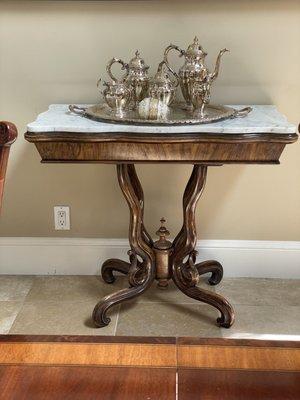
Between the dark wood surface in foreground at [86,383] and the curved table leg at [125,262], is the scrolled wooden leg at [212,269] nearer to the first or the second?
the curved table leg at [125,262]

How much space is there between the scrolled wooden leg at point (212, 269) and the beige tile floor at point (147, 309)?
41 millimetres

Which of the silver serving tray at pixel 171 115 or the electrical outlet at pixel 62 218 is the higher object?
the silver serving tray at pixel 171 115

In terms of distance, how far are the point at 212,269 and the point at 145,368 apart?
1656 millimetres

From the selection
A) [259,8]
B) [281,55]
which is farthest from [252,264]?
[259,8]

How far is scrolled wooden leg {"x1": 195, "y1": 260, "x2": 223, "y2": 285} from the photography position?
238 cm

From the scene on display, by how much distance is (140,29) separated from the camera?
2.21 metres

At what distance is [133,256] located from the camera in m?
2.13

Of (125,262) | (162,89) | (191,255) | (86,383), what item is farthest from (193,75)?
(86,383)

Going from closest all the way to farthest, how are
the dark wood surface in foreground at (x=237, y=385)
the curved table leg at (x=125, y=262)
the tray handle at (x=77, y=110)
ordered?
the dark wood surface in foreground at (x=237, y=385) → the tray handle at (x=77, y=110) → the curved table leg at (x=125, y=262)

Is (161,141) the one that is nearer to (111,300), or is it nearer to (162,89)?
(162,89)

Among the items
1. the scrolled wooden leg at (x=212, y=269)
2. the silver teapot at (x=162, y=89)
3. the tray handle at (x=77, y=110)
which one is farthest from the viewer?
the scrolled wooden leg at (x=212, y=269)

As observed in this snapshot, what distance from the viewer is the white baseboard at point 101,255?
2480 millimetres

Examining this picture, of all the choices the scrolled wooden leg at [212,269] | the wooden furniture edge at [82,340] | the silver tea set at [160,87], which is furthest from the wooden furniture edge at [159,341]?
the scrolled wooden leg at [212,269]

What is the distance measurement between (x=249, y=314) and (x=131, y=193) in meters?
0.73
